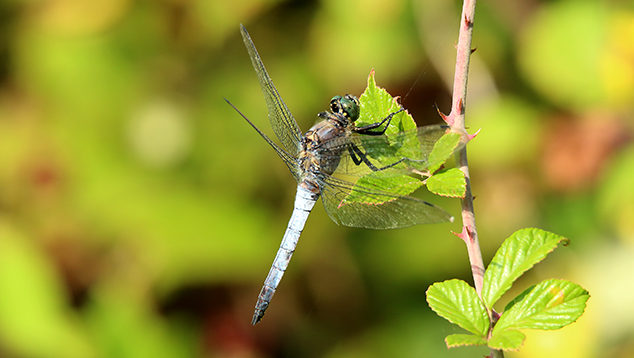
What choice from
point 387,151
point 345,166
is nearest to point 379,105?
point 387,151

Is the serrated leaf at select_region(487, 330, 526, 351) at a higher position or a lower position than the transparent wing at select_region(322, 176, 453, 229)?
higher

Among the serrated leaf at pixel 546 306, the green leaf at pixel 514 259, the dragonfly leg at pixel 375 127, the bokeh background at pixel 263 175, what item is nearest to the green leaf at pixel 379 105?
the dragonfly leg at pixel 375 127

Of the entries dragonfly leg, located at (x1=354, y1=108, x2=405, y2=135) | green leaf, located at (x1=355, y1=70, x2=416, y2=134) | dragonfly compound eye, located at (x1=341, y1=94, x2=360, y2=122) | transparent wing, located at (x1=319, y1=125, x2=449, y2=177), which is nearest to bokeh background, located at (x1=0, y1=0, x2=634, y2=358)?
dragonfly compound eye, located at (x1=341, y1=94, x2=360, y2=122)

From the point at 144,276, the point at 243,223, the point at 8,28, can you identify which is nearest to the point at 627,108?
the point at 243,223

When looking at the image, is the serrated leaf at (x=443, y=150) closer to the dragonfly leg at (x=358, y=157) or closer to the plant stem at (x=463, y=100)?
the plant stem at (x=463, y=100)

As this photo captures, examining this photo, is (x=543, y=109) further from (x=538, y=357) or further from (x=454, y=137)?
(x=454, y=137)

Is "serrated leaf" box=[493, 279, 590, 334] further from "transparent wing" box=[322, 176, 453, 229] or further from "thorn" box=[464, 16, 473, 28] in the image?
Result: "thorn" box=[464, 16, 473, 28]
